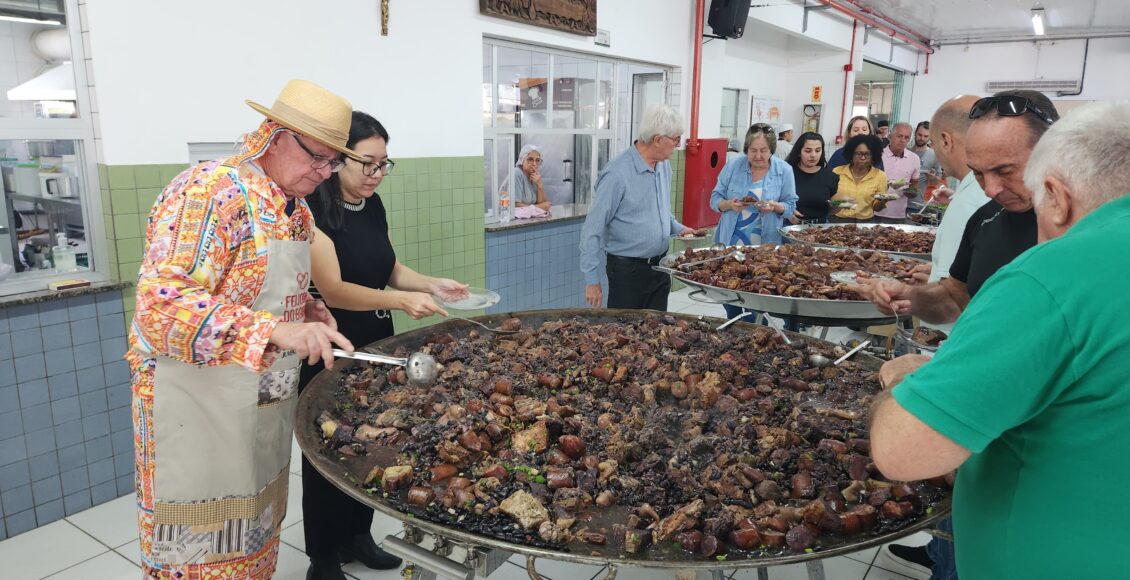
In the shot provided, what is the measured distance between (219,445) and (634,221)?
2.61m

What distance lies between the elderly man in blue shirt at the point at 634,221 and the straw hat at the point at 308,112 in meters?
2.22

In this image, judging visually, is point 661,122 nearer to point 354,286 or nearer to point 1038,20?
point 354,286

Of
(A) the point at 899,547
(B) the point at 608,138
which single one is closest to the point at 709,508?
(A) the point at 899,547

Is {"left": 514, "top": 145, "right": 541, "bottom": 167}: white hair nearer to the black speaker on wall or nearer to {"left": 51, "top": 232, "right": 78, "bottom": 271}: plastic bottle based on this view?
the black speaker on wall

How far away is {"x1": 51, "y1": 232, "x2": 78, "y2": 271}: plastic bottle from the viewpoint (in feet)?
10.0

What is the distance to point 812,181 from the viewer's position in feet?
18.7

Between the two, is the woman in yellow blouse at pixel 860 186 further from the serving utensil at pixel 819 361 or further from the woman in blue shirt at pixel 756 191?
the serving utensil at pixel 819 361

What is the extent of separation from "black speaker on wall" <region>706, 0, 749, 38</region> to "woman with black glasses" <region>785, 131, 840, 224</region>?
1.71 metres

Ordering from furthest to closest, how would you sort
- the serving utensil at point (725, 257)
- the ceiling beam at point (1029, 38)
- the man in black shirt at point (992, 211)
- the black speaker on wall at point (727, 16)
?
the ceiling beam at point (1029, 38), the black speaker on wall at point (727, 16), the serving utensil at point (725, 257), the man in black shirt at point (992, 211)

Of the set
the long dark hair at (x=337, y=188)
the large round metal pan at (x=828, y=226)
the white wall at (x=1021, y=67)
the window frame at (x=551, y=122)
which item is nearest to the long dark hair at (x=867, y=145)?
the large round metal pan at (x=828, y=226)

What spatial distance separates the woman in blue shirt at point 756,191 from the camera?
16.1 ft

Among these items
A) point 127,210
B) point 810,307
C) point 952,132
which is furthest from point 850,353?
point 127,210

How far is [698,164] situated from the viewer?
707cm

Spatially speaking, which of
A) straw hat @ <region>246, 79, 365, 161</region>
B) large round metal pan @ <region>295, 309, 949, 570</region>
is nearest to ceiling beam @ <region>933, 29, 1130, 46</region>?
large round metal pan @ <region>295, 309, 949, 570</region>
